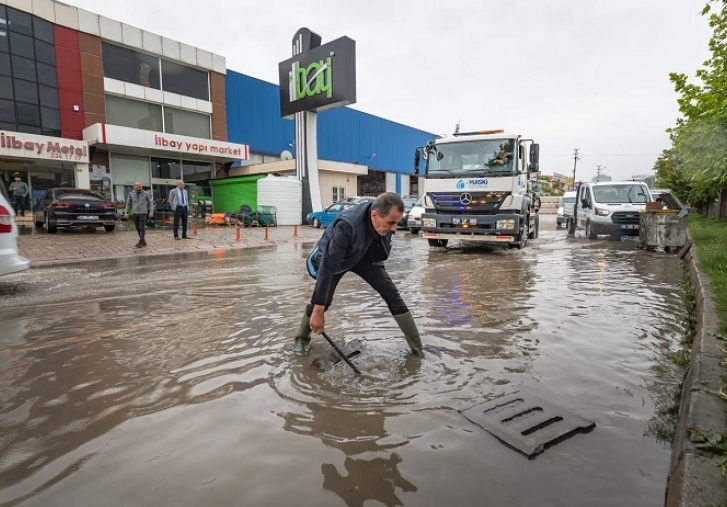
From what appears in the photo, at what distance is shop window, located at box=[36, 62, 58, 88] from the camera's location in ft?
62.1

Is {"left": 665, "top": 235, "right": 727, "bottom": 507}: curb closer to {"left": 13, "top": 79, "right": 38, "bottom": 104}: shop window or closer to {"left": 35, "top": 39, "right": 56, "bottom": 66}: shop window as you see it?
{"left": 13, "top": 79, "right": 38, "bottom": 104}: shop window

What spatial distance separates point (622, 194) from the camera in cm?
1419

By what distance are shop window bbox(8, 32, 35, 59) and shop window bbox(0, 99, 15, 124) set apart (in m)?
2.12

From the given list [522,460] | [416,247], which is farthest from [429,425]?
[416,247]

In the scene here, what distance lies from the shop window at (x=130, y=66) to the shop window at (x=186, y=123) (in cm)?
145

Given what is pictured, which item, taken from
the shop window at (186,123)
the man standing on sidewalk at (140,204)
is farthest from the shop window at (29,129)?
the man standing on sidewalk at (140,204)

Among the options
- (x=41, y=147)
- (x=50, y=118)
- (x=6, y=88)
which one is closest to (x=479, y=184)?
(x=41, y=147)

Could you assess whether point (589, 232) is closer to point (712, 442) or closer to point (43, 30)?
point (712, 442)

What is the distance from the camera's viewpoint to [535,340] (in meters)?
4.15

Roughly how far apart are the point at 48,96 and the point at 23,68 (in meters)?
1.32

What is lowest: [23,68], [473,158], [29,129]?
[473,158]

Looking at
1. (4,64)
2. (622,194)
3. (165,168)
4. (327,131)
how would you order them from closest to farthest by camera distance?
(622,194) < (4,64) < (165,168) < (327,131)

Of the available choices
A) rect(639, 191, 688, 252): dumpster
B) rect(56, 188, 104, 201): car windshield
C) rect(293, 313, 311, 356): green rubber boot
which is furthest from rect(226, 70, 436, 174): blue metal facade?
rect(293, 313, 311, 356): green rubber boot

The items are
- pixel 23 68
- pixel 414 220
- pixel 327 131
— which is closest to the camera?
pixel 414 220
